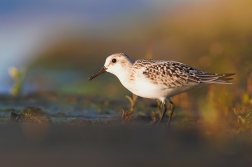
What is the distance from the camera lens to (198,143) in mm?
7207

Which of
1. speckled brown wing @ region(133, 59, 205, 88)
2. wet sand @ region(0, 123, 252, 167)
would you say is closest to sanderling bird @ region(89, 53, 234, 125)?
speckled brown wing @ region(133, 59, 205, 88)

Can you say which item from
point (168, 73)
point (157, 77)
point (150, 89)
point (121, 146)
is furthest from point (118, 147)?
point (168, 73)

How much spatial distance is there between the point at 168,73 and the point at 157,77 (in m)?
0.22

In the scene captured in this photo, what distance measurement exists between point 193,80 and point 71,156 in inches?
155

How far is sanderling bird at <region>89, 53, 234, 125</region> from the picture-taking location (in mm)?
9820

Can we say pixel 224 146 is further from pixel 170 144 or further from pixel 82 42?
pixel 82 42

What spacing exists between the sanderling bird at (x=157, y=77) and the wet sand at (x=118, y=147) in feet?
5.88

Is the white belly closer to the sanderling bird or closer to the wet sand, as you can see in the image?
the sanderling bird

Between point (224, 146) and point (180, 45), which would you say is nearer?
point (224, 146)

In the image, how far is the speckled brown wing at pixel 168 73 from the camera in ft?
32.4

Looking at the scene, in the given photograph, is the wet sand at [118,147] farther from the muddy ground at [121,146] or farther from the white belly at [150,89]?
the white belly at [150,89]

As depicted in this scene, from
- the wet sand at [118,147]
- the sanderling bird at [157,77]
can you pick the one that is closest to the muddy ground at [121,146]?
the wet sand at [118,147]

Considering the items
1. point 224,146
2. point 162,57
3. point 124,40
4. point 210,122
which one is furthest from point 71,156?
point 124,40

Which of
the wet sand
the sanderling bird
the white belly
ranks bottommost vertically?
the wet sand
